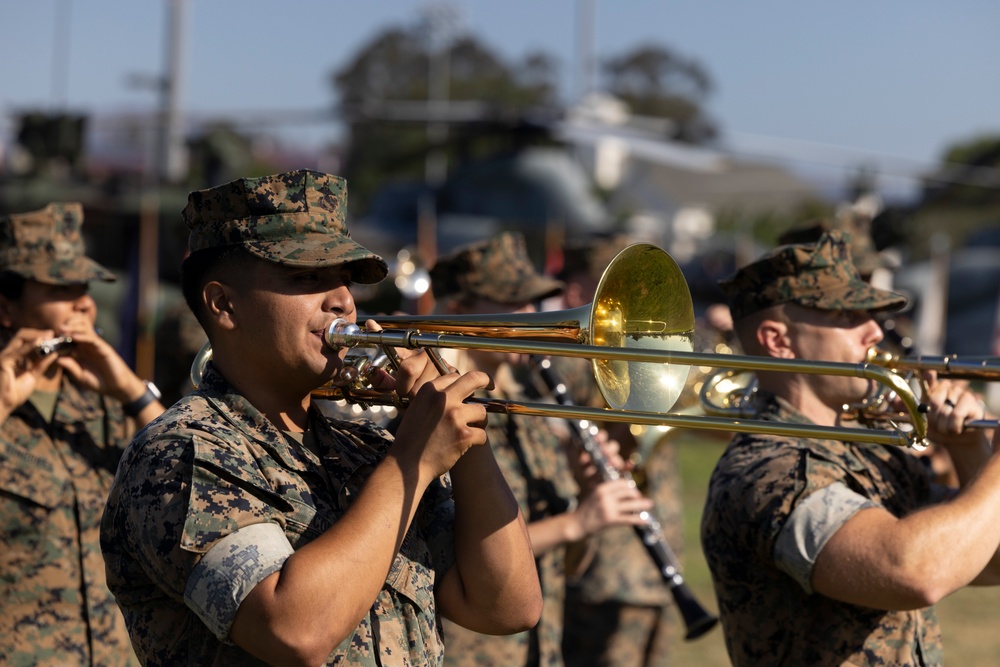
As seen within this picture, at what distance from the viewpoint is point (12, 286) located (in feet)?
14.7

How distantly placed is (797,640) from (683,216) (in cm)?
3308

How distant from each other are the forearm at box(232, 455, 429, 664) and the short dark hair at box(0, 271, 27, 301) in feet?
8.16

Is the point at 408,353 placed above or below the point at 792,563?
above

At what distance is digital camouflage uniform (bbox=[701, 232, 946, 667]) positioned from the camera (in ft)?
11.4

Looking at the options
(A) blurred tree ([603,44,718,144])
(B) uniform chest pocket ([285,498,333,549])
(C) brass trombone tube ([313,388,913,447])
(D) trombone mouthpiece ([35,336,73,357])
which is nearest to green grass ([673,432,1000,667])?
(D) trombone mouthpiece ([35,336,73,357])

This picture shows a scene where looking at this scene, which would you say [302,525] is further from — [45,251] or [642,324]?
[45,251]

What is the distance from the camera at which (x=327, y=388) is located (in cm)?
312

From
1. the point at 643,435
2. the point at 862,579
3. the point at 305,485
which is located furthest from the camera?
the point at 643,435

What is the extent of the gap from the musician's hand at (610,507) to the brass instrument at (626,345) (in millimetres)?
1695

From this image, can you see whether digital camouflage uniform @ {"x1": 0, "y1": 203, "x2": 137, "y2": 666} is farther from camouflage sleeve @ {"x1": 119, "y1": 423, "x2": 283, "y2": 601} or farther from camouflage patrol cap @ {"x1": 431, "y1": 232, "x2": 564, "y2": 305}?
camouflage sleeve @ {"x1": 119, "y1": 423, "x2": 283, "y2": 601}

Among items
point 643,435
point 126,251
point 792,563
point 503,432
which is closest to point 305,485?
point 792,563

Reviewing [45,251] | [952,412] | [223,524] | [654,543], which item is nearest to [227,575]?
[223,524]

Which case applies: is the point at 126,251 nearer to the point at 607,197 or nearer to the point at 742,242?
the point at 742,242

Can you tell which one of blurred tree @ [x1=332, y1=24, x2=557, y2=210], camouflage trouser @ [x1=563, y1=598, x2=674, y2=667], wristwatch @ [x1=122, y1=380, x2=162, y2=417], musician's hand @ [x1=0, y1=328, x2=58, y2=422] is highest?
blurred tree @ [x1=332, y1=24, x2=557, y2=210]
